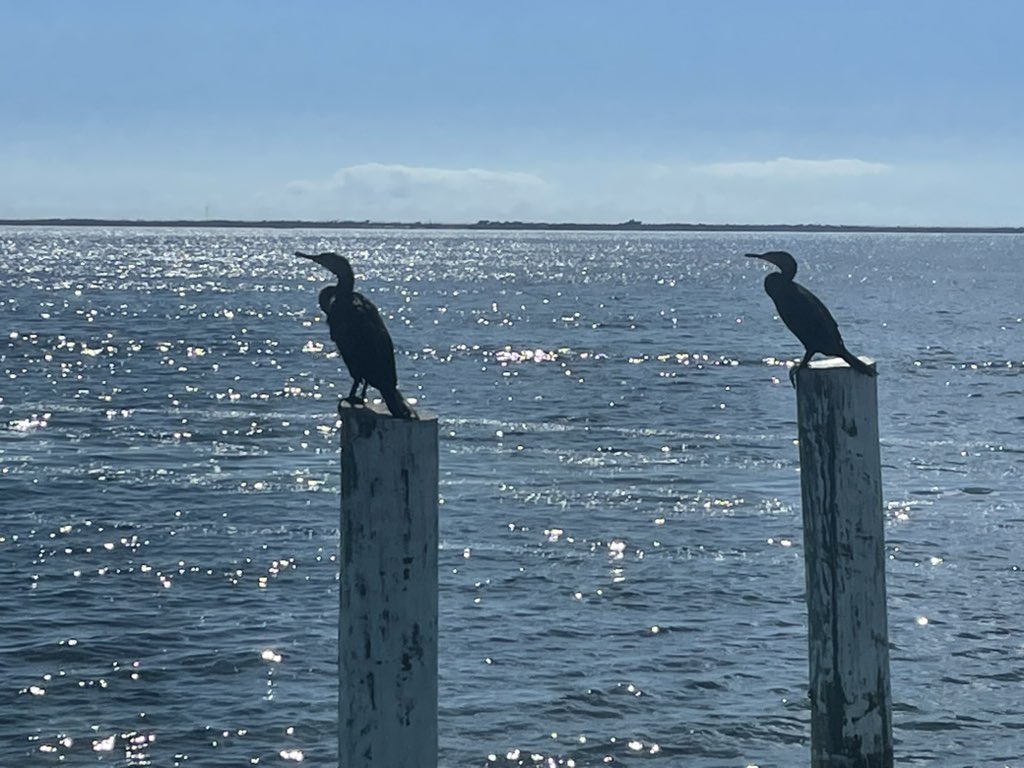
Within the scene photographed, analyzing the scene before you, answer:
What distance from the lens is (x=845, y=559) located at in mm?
7992

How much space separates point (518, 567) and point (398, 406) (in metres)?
11.9

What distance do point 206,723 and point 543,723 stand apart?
2.79m

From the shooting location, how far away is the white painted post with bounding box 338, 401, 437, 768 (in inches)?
252

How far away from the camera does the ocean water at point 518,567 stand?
1298cm

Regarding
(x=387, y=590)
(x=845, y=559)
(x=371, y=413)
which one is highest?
(x=371, y=413)

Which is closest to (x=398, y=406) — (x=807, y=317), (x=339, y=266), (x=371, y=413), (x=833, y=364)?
(x=371, y=413)

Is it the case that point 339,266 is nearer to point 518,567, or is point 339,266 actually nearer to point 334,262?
point 334,262

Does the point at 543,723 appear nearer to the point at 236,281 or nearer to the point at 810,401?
the point at 810,401

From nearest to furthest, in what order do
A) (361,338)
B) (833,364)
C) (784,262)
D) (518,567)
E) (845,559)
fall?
1. (361,338)
2. (845,559)
3. (833,364)
4. (784,262)
5. (518,567)

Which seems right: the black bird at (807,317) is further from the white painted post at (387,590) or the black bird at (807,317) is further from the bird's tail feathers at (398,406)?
the white painted post at (387,590)

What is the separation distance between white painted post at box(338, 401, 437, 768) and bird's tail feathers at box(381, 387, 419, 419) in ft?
0.15

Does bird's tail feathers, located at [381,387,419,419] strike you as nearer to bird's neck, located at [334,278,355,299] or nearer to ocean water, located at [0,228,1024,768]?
bird's neck, located at [334,278,355,299]

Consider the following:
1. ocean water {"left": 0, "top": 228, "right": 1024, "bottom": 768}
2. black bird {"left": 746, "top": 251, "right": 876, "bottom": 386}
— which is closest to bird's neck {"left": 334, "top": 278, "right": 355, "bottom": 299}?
black bird {"left": 746, "top": 251, "right": 876, "bottom": 386}

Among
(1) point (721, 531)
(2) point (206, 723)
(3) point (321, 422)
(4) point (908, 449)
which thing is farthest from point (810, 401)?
(3) point (321, 422)
